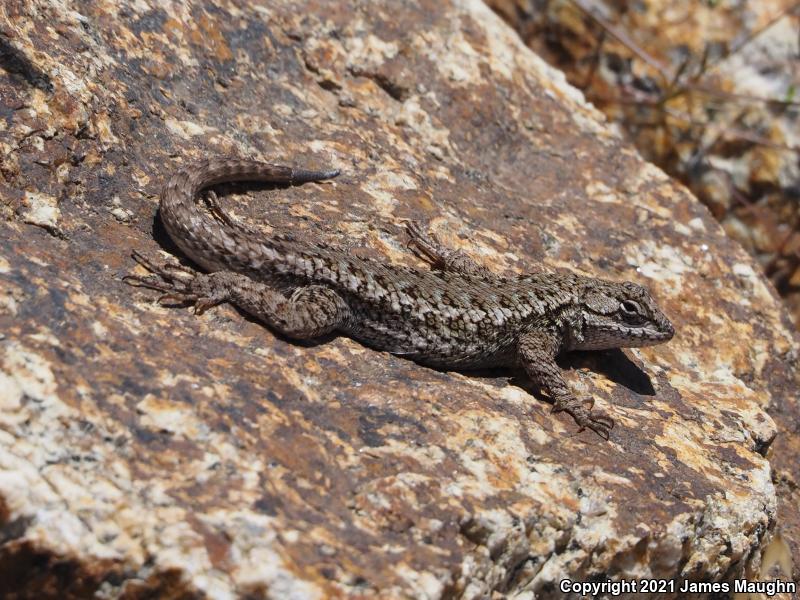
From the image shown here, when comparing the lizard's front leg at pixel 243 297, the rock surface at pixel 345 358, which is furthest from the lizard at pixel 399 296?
the rock surface at pixel 345 358

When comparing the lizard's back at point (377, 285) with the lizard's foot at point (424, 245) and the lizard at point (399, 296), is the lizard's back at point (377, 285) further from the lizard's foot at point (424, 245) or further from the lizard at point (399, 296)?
the lizard's foot at point (424, 245)

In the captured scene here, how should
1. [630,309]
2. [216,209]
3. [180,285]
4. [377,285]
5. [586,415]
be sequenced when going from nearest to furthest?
1. [180,285]
2. [586,415]
3. [377,285]
4. [216,209]
5. [630,309]

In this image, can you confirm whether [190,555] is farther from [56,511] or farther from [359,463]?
[359,463]

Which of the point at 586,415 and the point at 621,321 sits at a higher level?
the point at 621,321

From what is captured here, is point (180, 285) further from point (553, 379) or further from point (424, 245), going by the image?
point (553, 379)

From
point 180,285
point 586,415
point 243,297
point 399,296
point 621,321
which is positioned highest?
point 621,321

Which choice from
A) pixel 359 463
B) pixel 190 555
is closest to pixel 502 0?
pixel 359 463

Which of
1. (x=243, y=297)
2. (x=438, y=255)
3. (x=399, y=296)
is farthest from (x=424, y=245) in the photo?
(x=243, y=297)

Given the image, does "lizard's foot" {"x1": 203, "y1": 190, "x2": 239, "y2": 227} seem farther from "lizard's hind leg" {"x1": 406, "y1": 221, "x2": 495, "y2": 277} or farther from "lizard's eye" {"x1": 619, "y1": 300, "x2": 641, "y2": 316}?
"lizard's eye" {"x1": 619, "y1": 300, "x2": 641, "y2": 316}
